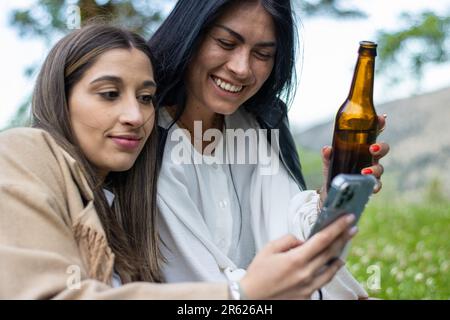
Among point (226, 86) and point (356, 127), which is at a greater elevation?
point (226, 86)

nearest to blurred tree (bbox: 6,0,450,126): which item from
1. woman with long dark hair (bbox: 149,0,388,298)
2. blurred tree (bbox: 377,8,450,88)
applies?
blurred tree (bbox: 377,8,450,88)

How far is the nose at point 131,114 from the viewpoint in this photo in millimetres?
1866

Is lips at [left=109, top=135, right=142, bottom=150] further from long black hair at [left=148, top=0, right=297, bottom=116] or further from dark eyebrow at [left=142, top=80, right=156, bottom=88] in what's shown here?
long black hair at [left=148, top=0, right=297, bottom=116]

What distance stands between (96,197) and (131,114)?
23cm

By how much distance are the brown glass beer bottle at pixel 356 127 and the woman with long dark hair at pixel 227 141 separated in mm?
134

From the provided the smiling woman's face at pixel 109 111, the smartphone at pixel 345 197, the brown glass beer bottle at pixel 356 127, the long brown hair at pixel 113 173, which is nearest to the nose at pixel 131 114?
the smiling woman's face at pixel 109 111

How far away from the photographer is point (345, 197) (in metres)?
1.41

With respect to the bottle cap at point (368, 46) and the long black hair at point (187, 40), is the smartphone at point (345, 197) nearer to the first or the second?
the bottle cap at point (368, 46)

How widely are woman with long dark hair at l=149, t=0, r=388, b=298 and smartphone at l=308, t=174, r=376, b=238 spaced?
1.72ft

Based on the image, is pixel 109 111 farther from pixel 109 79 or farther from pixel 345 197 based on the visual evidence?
pixel 345 197

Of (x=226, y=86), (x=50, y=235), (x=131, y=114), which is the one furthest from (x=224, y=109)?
(x=50, y=235)

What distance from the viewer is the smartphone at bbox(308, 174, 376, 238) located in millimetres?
1393

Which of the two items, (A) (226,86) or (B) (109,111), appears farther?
(A) (226,86)
